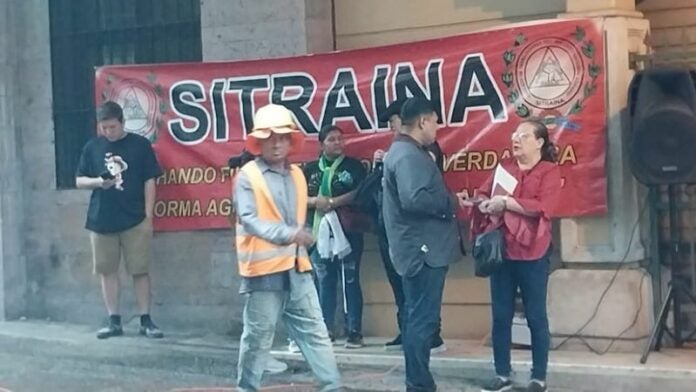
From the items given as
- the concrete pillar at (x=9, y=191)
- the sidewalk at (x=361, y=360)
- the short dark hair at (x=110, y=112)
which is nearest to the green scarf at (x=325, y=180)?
the sidewalk at (x=361, y=360)

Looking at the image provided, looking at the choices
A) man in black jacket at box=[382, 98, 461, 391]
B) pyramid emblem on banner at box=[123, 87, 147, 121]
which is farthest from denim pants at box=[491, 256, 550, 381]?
pyramid emblem on banner at box=[123, 87, 147, 121]

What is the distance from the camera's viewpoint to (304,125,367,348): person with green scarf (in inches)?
406

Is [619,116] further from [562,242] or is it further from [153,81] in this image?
[153,81]

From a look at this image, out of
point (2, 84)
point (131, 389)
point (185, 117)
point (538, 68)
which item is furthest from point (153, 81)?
point (538, 68)

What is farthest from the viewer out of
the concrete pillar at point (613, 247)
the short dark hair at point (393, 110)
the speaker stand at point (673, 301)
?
the short dark hair at point (393, 110)

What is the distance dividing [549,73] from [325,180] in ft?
6.60

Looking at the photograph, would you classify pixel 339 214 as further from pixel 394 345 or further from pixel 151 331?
pixel 151 331

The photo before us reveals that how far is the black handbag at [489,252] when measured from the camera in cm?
858

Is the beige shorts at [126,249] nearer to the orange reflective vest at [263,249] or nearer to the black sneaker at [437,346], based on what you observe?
the black sneaker at [437,346]

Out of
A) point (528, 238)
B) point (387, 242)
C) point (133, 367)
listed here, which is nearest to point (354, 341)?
point (387, 242)

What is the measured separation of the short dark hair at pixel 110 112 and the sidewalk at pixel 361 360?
6.56 ft

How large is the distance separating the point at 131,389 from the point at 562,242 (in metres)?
3.57

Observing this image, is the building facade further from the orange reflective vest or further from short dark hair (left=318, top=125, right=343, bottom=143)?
the orange reflective vest

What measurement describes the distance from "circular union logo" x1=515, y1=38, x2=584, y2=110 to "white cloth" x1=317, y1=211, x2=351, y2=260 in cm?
182
